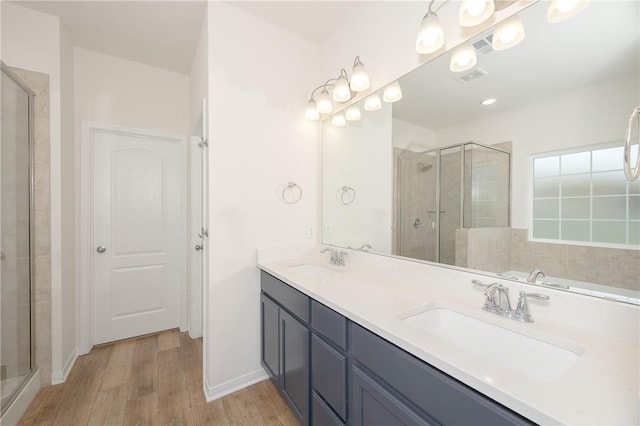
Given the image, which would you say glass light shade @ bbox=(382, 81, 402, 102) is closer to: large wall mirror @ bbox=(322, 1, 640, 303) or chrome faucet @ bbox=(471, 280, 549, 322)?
large wall mirror @ bbox=(322, 1, 640, 303)

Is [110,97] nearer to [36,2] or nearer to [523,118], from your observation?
[36,2]

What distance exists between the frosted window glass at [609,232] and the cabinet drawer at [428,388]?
27.8 inches

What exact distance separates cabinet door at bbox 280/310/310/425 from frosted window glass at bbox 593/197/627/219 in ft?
4.26

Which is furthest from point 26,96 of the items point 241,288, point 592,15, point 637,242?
point 637,242

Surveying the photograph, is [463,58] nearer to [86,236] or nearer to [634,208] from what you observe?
[634,208]

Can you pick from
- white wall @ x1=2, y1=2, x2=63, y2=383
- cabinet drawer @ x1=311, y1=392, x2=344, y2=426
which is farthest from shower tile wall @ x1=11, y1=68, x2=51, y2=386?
cabinet drawer @ x1=311, y1=392, x2=344, y2=426

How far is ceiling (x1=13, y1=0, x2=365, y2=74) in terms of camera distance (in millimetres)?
1858

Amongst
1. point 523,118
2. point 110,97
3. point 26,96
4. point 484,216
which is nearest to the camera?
point 523,118

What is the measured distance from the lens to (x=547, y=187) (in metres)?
1.02

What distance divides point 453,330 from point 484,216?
0.54 m

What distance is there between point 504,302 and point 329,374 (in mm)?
821

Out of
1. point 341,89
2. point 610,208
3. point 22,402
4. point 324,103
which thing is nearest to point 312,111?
point 324,103

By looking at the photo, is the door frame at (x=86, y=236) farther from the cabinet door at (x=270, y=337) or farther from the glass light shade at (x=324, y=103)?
the glass light shade at (x=324, y=103)

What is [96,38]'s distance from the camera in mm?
2215
